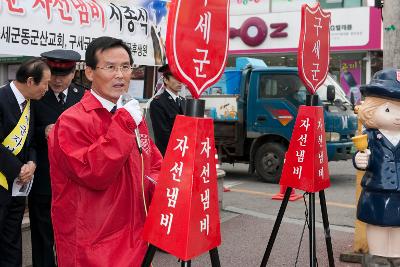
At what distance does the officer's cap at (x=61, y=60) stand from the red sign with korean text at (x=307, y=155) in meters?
1.63

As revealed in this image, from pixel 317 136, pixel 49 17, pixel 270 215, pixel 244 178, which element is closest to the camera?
pixel 317 136

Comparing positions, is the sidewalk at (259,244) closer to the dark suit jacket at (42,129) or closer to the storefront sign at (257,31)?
the dark suit jacket at (42,129)

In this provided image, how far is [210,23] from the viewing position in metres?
2.23

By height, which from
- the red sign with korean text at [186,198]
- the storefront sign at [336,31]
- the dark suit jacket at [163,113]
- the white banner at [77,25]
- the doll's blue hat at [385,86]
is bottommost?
the red sign with korean text at [186,198]

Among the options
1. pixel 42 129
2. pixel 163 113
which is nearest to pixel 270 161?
pixel 163 113

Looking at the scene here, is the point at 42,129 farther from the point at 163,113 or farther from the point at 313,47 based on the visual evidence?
the point at 313,47

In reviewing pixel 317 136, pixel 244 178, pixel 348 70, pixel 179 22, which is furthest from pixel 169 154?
pixel 348 70

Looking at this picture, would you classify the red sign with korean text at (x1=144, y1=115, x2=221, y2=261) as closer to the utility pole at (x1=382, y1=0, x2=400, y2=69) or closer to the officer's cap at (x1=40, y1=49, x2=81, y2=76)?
the officer's cap at (x1=40, y1=49, x2=81, y2=76)

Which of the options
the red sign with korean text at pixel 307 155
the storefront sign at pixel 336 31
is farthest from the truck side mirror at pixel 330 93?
the storefront sign at pixel 336 31

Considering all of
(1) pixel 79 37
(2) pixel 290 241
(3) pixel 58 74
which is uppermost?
(1) pixel 79 37

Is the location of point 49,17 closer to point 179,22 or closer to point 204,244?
point 179,22

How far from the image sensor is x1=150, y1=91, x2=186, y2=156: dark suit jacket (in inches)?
178

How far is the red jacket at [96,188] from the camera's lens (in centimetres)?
195

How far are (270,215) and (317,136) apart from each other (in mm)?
3360
